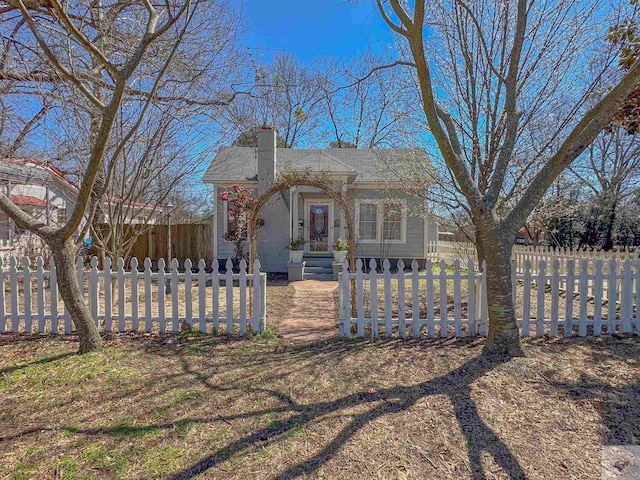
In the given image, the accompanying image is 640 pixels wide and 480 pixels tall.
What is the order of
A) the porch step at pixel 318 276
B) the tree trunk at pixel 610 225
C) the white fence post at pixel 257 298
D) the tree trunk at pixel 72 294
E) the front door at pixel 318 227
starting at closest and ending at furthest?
the tree trunk at pixel 72 294
the white fence post at pixel 257 298
the porch step at pixel 318 276
the front door at pixel 318 227
the tree trunk at pixel 610 225

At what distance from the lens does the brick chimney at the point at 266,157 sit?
1092 cm

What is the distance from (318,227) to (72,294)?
350 inches

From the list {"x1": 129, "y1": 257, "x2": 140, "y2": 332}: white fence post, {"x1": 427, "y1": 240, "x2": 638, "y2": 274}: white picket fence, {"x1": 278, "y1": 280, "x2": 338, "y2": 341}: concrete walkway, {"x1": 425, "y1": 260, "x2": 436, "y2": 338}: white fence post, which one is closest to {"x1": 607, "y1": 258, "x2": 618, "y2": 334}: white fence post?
{"x1": 425, "y1": 260, "x2": 436, "y2": 338}: white fence post

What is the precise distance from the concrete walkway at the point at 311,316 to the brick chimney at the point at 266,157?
3.92 m

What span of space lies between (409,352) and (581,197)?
1574 cm

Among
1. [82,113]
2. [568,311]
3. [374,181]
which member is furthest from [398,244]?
[82,113]

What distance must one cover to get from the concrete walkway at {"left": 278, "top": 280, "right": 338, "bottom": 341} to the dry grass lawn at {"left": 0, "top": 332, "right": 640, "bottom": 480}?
2.09 ft

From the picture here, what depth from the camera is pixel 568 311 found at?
451 cm

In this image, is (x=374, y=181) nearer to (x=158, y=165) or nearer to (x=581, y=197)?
(x=158, y=165)

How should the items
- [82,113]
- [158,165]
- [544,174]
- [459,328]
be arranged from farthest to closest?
[158,165] → [82,113] → [459,328] → [544,174]

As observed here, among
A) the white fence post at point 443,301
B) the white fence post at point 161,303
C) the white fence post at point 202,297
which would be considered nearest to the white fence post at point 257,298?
the white fence post at point 202,297

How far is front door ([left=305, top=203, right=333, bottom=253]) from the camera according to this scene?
12.2 metres

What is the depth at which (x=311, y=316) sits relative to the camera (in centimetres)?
590

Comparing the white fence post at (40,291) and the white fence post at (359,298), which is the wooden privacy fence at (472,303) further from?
the white fence post at (40,291)
